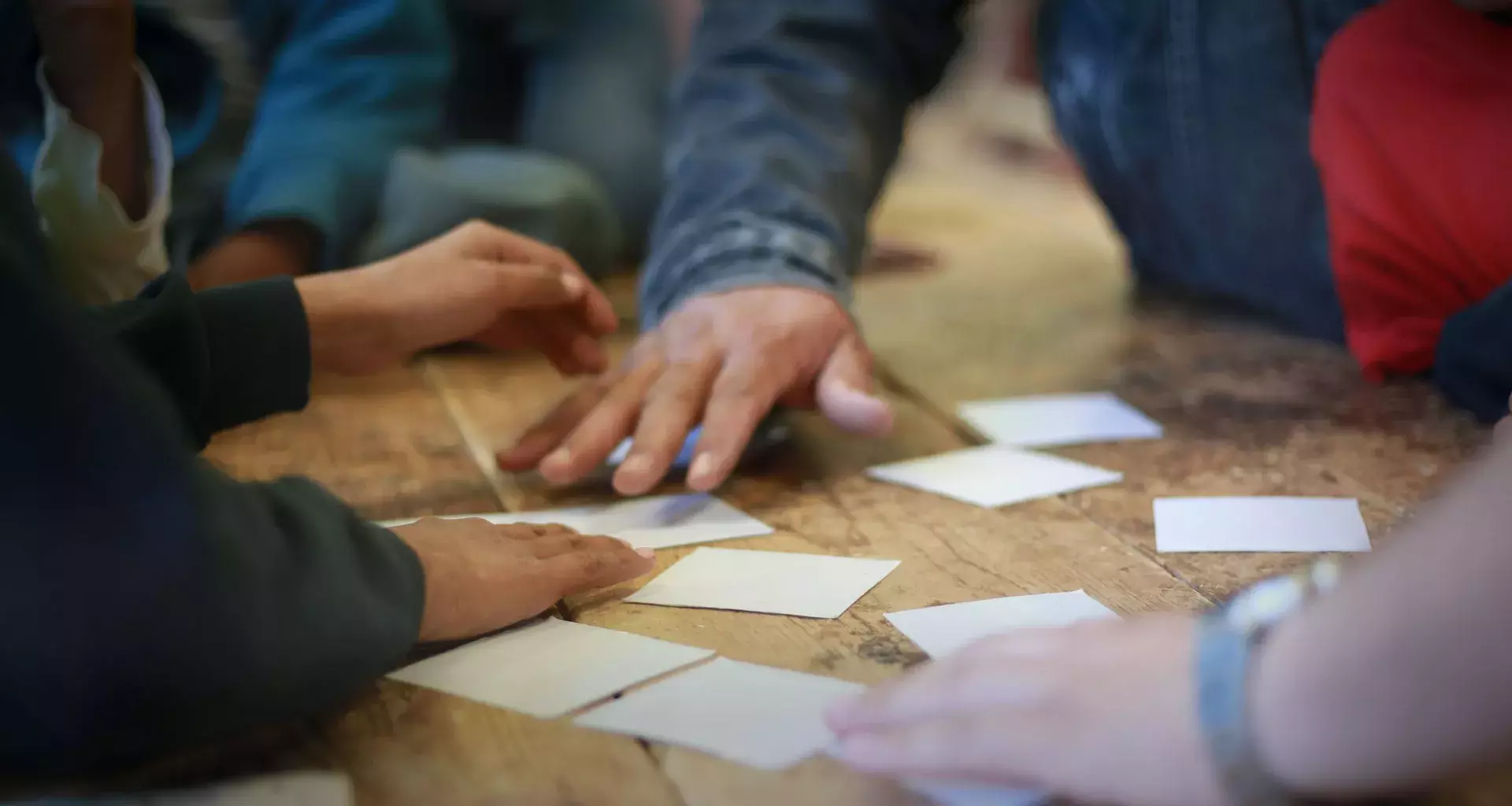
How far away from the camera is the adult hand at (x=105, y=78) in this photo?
86 centimetres

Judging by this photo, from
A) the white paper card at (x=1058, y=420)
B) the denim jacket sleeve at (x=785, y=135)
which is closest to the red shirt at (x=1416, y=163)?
the white paper card at (x=1058, y=420)

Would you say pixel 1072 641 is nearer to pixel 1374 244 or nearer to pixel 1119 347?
pixel 1374 244

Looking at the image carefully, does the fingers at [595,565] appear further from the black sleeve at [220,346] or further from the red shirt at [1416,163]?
the red shirt at [1416,163]

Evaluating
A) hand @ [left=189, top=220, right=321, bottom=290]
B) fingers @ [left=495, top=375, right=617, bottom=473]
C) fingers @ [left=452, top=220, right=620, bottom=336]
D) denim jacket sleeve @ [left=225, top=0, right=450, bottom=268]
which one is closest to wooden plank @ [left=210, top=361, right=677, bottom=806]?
fingers @ [left=495, top=375, right=617, bottom=473]

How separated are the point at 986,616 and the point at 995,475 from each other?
0.27 meters

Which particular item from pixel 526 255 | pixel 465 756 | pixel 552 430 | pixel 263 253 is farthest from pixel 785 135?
pixel 465 756

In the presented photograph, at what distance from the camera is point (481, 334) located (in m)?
0.98

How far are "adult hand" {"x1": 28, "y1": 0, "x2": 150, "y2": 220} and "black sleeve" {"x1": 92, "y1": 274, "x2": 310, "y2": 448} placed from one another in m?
0.26

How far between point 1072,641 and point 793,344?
0.48 m

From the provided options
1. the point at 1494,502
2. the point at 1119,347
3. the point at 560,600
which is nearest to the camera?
the point at 1494,502

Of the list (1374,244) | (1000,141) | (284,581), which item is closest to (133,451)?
(284,581)

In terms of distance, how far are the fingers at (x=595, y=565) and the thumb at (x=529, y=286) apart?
0.30 meters

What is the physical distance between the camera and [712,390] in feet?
2.90

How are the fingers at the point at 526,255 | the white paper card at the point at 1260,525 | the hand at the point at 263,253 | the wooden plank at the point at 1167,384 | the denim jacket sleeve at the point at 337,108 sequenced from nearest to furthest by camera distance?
the white paper card at the point at 1260,525 → the wooden plank at the point at 1167,384 → the fingers at the point at 526,255 → the hand at the point at 263,253 → the denim jacket sleeve at the point at 337,108
